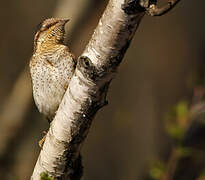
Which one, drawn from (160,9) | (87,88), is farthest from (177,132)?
(160,9)

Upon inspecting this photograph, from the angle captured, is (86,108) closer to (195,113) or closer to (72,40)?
(195,113)

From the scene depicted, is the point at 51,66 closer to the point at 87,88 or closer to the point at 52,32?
the point at 52,32

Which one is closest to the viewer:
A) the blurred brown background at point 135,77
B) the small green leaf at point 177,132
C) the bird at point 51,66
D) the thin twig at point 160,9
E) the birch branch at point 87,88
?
the thin twig at point 160,9

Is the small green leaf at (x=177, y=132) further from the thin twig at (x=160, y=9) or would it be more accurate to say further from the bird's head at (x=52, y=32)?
the thin twig at (x=160, y=9)

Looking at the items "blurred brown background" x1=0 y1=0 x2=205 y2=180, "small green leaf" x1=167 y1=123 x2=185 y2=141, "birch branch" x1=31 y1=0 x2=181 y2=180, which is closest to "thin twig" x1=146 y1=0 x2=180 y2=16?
"birch branch" x1=31 y1=0 x2=181 y2=180

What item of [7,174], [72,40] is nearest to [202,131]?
[72,40]

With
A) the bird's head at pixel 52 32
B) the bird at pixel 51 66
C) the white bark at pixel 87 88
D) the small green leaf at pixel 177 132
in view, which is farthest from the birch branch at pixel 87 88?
the bird's head at pixel 52 32
